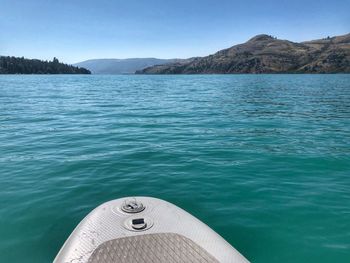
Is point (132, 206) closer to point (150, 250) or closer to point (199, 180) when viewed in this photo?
point (150, 250)

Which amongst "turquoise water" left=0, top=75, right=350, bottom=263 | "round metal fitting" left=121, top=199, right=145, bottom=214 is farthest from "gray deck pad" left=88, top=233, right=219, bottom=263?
"turquoise water" left=0, top=75, right=350, bottom=263

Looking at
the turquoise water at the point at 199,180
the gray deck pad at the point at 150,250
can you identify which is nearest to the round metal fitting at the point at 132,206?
the gray deck pad at the point at 150,250

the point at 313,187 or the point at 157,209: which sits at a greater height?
the point at 157,209

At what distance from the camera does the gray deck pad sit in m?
4.66

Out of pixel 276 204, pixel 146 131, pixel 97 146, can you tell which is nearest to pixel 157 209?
pixel 276 204

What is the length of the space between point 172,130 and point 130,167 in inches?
298

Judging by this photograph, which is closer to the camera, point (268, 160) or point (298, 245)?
point (298, 245)

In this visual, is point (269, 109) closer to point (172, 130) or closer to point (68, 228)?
point (172, 130)

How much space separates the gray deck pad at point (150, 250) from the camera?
4660 mm

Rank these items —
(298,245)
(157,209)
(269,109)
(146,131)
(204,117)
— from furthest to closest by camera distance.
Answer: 1. (269,109)
2. (204,117)
3. (146,131)
4. (298,245)
5. (157,209)

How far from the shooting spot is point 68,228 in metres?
7.38

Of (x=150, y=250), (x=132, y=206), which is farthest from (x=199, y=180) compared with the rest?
(x=150, y=250)

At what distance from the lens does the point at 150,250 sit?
4.88 m

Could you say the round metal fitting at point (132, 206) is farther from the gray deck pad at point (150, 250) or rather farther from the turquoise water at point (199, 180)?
the turquoise water at point (199, 180)
